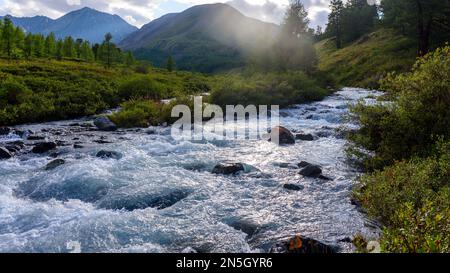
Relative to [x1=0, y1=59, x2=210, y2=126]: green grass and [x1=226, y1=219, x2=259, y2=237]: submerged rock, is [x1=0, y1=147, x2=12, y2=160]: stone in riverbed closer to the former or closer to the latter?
[x1=0, y1=59, x2=210, y2=126]: green grass

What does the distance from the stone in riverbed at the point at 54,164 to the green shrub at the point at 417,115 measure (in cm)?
1327

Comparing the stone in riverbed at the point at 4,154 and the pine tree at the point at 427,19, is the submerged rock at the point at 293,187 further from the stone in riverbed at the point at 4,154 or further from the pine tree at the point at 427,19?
the pine tree at the point at 427,19

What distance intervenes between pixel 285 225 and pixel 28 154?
549 inches

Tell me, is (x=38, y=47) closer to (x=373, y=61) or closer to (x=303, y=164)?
(x=373, y=61)

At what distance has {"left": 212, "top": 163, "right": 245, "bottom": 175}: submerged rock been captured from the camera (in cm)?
1532

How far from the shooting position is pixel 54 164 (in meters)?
15.6

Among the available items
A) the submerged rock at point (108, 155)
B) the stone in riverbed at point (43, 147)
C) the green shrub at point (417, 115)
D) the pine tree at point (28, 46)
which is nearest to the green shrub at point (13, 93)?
the stone in riverbed at point (43, 147)

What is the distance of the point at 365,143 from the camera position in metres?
15.0

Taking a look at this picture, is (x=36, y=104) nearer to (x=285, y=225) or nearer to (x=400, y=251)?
(x=285, y=225)

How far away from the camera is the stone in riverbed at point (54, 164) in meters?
15.3

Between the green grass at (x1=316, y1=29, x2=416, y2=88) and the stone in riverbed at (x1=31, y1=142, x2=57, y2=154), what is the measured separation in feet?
130

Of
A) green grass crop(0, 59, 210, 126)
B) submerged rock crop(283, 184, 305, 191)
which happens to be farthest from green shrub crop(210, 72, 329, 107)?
submerged rock crop(283, 184, 305, 191)

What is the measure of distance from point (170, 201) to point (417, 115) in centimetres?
991
